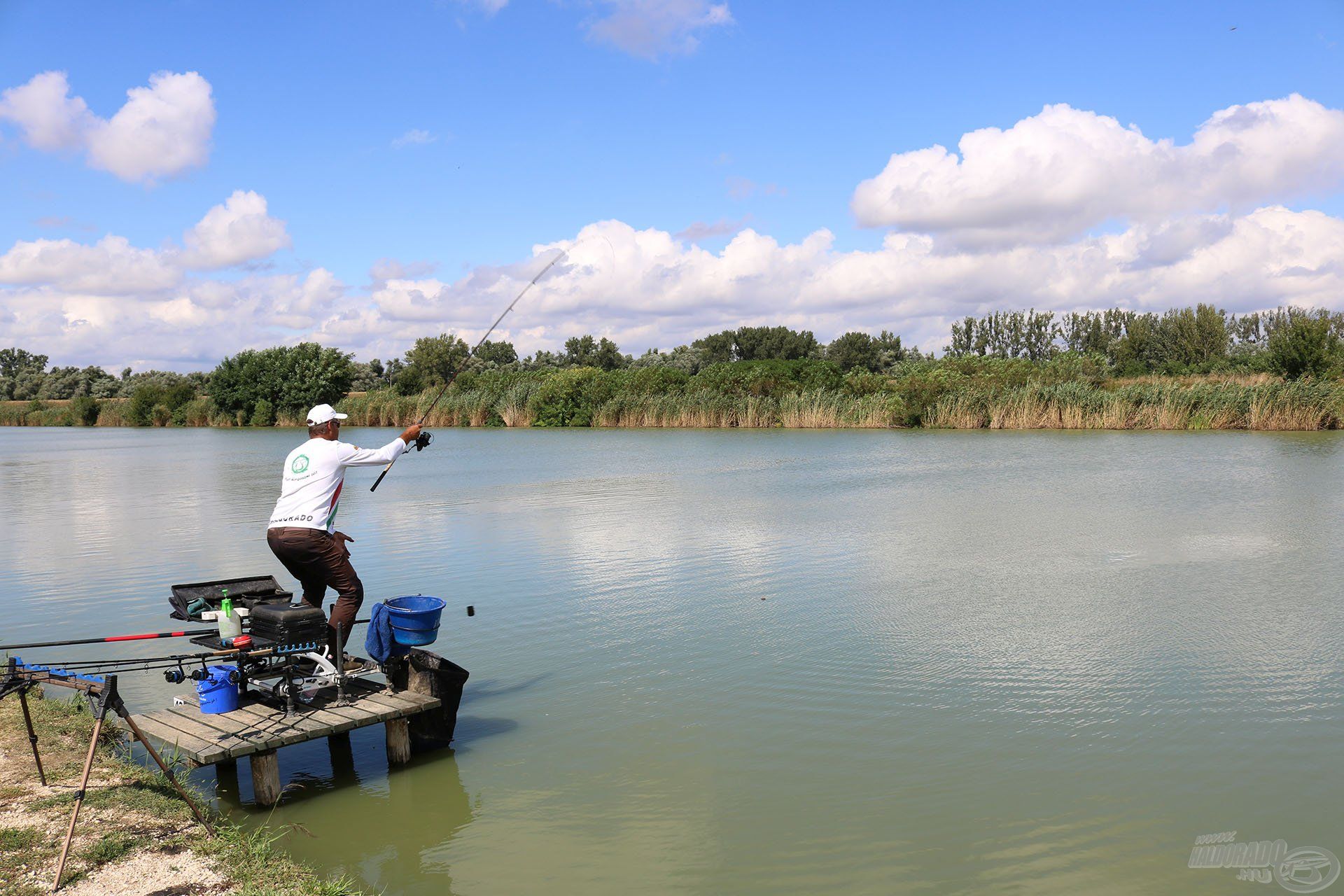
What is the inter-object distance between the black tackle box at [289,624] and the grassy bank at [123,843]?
918 mm

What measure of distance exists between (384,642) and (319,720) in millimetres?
767

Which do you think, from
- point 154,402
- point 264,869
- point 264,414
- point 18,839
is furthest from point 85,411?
point 264,869

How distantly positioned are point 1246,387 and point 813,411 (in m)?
15.9

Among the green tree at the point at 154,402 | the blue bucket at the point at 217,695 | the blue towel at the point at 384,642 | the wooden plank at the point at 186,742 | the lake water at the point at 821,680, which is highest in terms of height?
the green tree at the point at 154,402

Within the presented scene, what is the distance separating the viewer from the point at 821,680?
7.39 m

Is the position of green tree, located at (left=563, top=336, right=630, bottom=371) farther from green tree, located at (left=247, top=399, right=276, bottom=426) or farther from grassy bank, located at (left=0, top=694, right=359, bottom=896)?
grassy bank, located at (left=0, top=694, right=359, bottom=896)

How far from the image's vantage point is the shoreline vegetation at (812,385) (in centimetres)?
3606

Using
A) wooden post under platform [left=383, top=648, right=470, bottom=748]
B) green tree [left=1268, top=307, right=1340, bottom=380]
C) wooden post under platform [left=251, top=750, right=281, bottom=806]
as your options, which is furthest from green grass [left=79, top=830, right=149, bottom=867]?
green tree [left=1268, top=307, right=1340, bottom=380]

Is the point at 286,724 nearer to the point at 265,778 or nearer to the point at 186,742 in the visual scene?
the point at 265,778

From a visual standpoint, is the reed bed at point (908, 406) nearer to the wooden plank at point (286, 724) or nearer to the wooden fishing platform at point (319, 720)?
the wooden fishing platform at point (319, 720)

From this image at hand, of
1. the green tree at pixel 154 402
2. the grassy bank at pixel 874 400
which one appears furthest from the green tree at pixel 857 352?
the green tree at pixel 154 402

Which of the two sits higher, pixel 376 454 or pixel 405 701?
pixel 376 454

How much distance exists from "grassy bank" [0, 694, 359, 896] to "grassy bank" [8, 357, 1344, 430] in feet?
117

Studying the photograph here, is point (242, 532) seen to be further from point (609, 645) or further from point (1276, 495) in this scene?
point (1276, 495)
